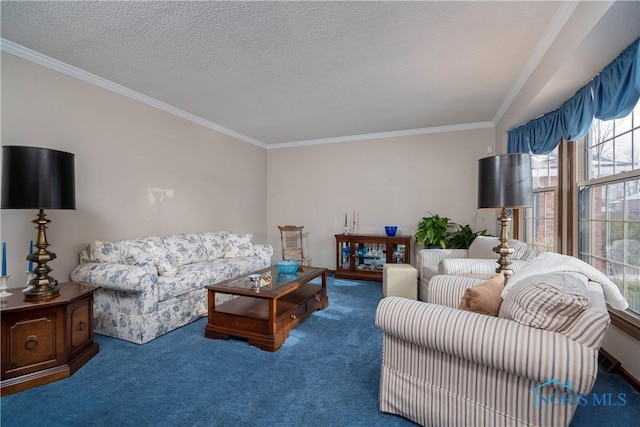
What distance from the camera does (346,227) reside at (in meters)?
5.36

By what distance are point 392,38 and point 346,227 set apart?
11.2 ft

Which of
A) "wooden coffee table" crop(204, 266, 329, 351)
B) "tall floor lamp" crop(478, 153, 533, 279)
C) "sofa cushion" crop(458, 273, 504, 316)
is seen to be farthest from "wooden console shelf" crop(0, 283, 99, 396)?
"tall floor lamp" crop(478, 153, 533, 279)

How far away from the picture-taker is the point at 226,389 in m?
1.91

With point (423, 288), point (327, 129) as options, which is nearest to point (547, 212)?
point (423, 288)

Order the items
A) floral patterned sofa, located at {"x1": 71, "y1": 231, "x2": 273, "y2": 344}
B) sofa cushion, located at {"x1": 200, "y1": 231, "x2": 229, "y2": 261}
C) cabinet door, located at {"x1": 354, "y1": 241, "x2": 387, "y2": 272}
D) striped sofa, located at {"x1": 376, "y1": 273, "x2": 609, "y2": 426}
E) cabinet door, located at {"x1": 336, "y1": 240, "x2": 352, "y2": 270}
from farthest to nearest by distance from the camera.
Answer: cabinet door, located at {"x1": 336, "y1": 240, "x2": 352, "y2": 270}, cabinet door, located at {"x1": 354, "y1": 241, "x2": 387, "y2": 272}, sofa cushion, located at {"x1": 200, "y1": 231, "x2": 229, "y2": 261}, floral patterned sofa, located at {"x1": 71, "y1": 231, "x2": 273, "y2": 344}, striped sofa, located at {"x1": 376, "y1": 273, "x2": 609, "y2": 426}

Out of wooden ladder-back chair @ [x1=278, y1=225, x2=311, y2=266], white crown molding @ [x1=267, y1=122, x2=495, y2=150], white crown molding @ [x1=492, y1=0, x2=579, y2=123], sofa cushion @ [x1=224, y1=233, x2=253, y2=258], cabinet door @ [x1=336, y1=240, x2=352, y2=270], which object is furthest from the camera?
wooden ladder-back chair @ [x1=278, y1=225, x2=311, y2=266]

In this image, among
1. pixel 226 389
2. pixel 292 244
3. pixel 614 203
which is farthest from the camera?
pixel 292 244

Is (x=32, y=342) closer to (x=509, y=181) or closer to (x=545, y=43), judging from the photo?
(x=509, y=181)

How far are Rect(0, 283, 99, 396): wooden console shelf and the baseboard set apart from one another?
12.3ft

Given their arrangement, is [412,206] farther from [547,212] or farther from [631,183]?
[631,183]

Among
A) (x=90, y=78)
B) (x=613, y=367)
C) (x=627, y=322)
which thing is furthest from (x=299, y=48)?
(x=613, y=367)

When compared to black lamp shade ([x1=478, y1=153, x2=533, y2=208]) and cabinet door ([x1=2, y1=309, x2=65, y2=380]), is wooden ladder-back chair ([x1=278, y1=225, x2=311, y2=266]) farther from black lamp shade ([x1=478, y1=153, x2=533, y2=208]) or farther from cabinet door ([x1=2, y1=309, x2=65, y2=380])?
black lamp shade ([x1=478, y1=153, x2=533, y2=208])

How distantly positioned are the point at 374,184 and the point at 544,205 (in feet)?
8.29

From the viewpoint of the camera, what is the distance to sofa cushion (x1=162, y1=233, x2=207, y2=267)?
11.6ft
